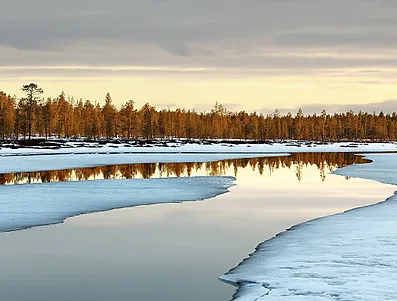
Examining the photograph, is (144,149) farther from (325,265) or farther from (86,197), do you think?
(325,265)

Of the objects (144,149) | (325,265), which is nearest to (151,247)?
(325,265)

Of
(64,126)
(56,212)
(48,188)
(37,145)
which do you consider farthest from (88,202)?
(64,126)

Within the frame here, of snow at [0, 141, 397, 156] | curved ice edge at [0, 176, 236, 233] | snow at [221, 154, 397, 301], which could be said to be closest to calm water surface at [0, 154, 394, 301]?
snow at [221, 154, 397, 301]

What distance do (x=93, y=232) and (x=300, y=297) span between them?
319 inches

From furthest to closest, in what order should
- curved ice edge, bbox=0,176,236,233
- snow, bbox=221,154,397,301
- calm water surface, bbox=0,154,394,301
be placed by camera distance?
curved ice edge, bbox=0,176,236,233 → calm water surface, bbox=0,154,394,301 → snow, bbox=221,154,397,301

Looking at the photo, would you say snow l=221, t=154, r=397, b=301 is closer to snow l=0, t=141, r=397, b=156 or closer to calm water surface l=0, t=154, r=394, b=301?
calm water surface l=0, t=154, r=394, b=301

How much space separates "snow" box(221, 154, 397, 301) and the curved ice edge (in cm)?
766

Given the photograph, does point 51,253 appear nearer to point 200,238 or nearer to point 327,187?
point 200,238

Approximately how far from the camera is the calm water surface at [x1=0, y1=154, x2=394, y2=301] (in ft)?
33.3

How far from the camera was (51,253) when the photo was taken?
42.8 feet

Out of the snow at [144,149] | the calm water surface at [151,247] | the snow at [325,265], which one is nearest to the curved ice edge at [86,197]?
the calm water surface at [151,247]

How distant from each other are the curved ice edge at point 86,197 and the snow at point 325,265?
766cm

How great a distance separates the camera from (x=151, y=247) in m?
13.8

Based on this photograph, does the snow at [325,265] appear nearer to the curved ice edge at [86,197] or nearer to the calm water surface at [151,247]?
the calm water surface at [151,247]
